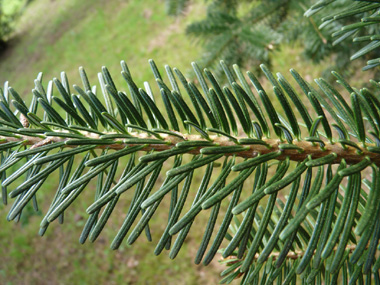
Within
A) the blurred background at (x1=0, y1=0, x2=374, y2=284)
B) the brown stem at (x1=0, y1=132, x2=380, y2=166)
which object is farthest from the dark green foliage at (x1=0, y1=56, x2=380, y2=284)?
the blurred background at (x1=0, y1=0, x2=374, y2=284)

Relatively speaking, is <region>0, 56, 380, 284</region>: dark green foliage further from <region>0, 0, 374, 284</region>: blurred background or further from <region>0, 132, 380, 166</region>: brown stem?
<region>0, 0, 374, 284</region>: blurred background

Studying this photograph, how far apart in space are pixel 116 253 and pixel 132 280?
1.13 ft

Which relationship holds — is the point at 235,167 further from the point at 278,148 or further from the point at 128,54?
the point at 128,54

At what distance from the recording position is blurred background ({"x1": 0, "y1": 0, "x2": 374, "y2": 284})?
4.84 ft

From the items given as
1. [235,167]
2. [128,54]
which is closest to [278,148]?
[235,167]

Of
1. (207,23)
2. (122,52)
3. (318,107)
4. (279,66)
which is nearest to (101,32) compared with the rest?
(122,52)

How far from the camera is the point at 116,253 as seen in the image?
10.3ft

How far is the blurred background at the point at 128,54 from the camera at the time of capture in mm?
1477

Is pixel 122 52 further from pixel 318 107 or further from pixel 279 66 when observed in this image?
pixel 318 107

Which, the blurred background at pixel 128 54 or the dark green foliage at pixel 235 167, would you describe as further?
the blurred background at pixel 128 54

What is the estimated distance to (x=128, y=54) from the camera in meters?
5.04

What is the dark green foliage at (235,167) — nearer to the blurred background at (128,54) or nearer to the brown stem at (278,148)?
the brown stem at (278,148)

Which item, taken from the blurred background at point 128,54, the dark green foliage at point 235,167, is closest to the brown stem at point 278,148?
the dark green foliage at point 235,167

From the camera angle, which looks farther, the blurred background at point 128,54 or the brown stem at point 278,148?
the blurred background at point 128,54
